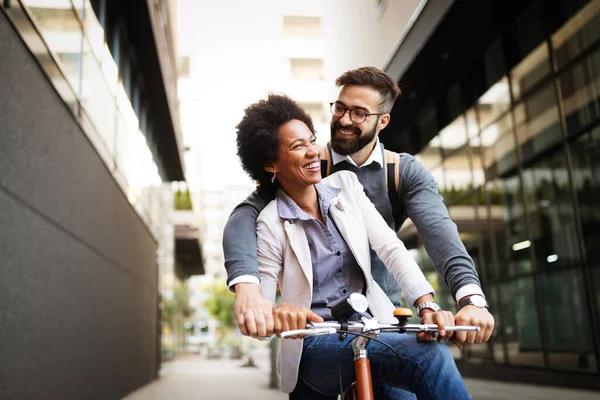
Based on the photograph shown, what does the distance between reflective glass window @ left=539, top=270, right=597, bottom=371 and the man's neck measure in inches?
344

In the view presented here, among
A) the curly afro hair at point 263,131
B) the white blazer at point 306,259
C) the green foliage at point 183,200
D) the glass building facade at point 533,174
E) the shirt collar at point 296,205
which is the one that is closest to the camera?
the white blazer at point 306,259

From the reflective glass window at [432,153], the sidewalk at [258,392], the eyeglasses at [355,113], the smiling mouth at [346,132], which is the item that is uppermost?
the reflective glass window at [432,153]

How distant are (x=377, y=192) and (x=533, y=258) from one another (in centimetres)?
1027

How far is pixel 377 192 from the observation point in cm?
284

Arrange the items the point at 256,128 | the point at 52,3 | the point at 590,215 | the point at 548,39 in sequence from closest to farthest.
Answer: the point at 256,128
the point at 52,3
the point at 590,215
the point at 548,39

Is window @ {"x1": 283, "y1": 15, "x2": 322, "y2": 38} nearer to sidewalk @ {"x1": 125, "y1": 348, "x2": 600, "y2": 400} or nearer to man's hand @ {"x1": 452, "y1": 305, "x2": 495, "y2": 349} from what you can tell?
sidewalk @ {"x1": 125, "y1": 348, "x2": 600, "y2": 400}

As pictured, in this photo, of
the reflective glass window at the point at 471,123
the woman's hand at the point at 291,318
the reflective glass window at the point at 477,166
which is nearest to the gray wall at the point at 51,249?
the woman's hand at the point at 291,318

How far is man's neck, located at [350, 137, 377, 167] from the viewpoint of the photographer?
2877 millimetres

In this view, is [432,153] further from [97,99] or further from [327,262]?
[327,262]

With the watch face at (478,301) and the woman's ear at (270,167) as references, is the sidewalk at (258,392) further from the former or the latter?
the woman's ear at (270,167)

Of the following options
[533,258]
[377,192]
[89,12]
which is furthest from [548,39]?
[377,192]

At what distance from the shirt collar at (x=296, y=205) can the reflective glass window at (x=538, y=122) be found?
9.54m

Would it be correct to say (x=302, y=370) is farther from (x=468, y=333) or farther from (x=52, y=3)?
(x=52, y=3)

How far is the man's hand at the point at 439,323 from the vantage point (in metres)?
1.98
